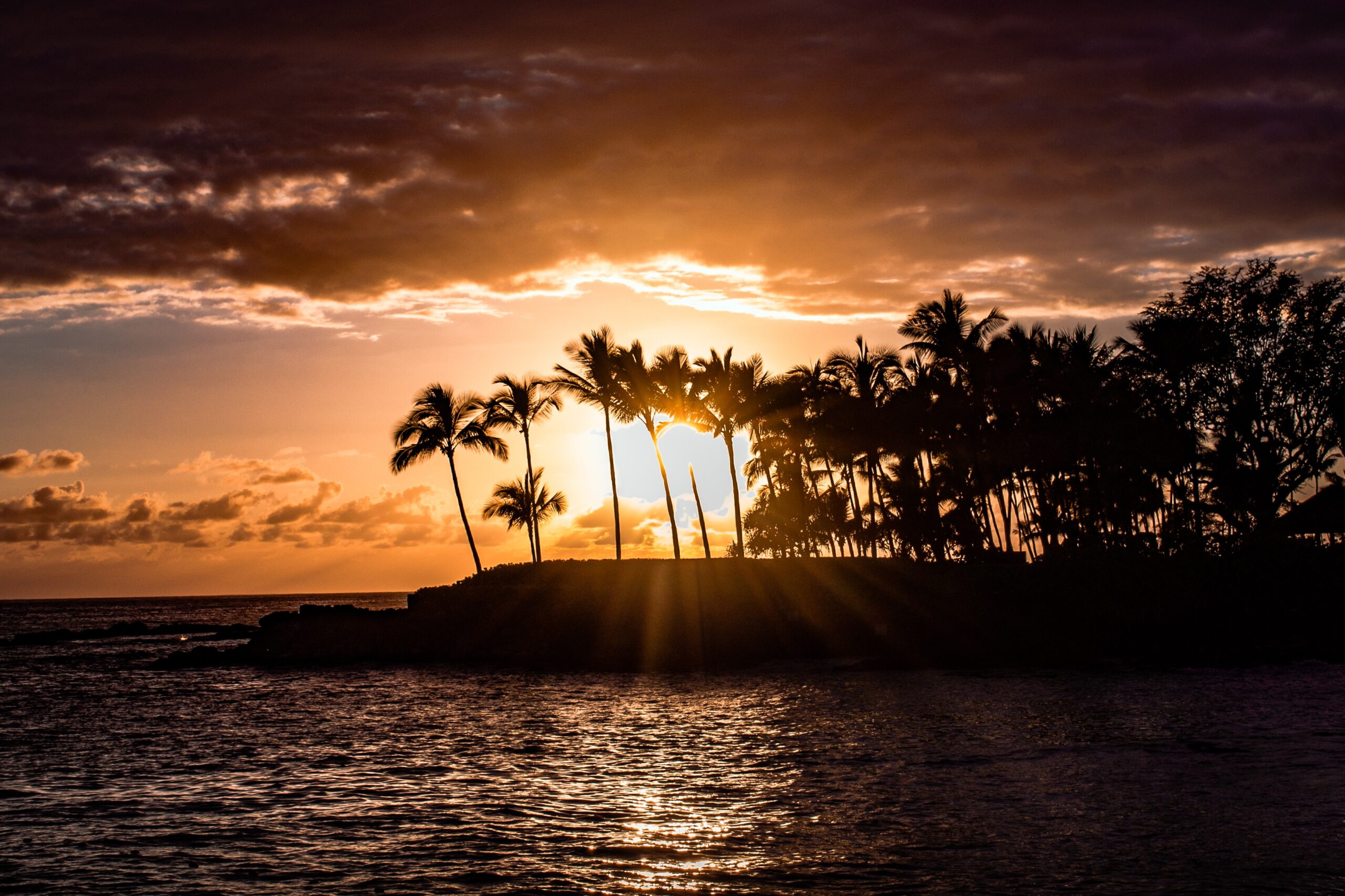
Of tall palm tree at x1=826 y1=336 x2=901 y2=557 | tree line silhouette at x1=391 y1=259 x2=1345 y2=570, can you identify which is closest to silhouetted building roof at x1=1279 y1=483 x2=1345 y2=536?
tree line silhouette at x1=391 y1=259 x2=1345 y2=570

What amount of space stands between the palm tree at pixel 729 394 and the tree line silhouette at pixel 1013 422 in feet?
0.35

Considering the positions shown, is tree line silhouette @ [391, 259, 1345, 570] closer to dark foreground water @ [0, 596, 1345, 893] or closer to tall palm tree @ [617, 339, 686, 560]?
tall palm tree @ [617, 339, 686, 560]

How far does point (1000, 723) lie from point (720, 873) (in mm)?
12499

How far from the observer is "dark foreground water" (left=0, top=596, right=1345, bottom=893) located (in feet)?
34.2

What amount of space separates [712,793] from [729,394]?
37.4 m

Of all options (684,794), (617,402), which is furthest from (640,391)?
(684,794)

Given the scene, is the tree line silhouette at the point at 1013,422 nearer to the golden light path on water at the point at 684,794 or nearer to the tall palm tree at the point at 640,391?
the tall palm tree at the point at 640,391

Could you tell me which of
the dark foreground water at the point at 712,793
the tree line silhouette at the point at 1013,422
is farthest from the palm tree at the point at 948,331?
the dark foreground water at the point at 712,793

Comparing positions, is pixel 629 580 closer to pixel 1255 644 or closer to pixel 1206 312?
pixel 1255 644

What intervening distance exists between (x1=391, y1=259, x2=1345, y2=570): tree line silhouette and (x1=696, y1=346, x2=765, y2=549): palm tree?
0.35ft

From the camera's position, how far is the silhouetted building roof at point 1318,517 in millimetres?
47375

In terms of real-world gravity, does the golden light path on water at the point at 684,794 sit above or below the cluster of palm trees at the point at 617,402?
below

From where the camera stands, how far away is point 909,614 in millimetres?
40906

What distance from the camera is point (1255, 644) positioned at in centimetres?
3688
